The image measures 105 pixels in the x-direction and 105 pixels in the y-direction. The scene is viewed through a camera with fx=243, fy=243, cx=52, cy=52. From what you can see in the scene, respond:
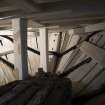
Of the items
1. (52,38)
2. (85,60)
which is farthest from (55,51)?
(85,60)

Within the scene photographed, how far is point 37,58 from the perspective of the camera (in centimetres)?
641

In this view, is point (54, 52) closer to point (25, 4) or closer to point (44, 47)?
point (44, 47)

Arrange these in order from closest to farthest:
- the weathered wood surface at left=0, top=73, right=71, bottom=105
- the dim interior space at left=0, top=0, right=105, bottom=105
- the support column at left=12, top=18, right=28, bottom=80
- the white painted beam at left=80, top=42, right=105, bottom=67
→ the weathered wood surface at left=0, top=73, right=71, bottom=105 < the dim interior space at left=0, top=0, right=105, bottom=105 < the support column at left=12, top=18, right=28, bottom=80 < the white painted beam at left=80, top=42, right=105, bottom=67

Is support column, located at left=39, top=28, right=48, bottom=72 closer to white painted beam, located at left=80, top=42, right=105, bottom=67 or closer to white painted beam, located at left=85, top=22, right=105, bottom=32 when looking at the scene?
white painted beam, located at left=85, top=22, right=105, bottom=32

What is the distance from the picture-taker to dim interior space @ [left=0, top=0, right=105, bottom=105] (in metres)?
3.01

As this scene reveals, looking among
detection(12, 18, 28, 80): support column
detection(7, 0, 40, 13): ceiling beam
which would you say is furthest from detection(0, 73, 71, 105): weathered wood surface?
detection(7, 0, 40, 13): ceiling beam

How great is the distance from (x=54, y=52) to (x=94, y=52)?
1.14 m

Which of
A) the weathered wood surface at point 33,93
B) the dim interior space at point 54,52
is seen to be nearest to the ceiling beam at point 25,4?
the dim interior space at point 54,52

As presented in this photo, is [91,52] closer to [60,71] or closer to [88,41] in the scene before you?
[88,41]

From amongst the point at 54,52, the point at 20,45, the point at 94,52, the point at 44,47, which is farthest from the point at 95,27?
the point at 20,45

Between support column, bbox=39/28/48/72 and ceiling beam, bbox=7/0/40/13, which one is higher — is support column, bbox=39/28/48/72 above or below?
below

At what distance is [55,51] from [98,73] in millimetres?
1349

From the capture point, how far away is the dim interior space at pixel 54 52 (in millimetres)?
3011

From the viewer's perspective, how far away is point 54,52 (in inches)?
251
